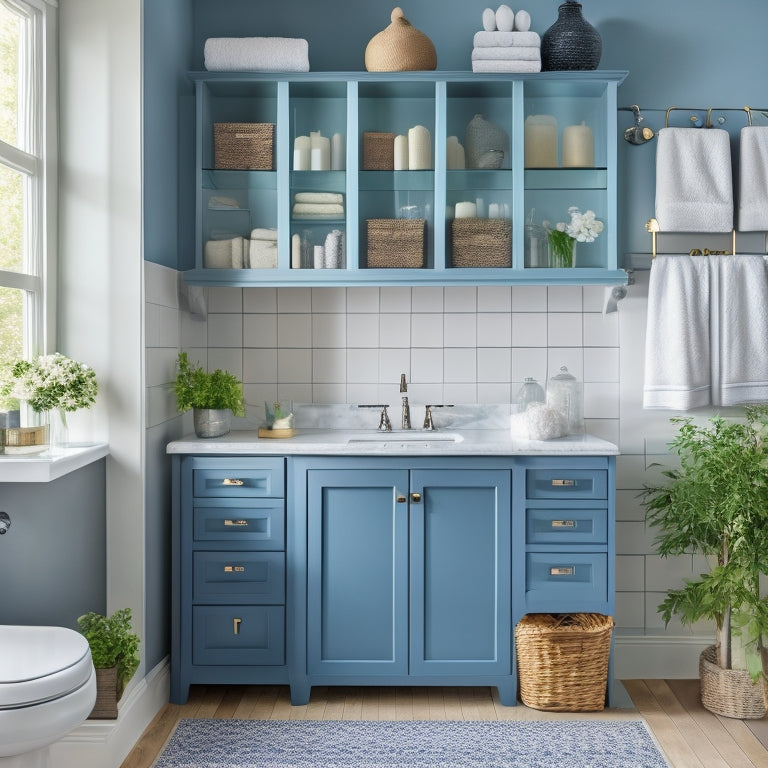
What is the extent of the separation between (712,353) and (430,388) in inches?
41.7

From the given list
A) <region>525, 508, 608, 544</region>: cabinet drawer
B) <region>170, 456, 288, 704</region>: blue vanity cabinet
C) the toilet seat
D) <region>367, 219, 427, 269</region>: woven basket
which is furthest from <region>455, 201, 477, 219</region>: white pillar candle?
the toilet seat

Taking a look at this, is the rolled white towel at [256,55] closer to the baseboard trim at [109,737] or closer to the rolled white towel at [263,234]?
the rolled white towel at [263,234]

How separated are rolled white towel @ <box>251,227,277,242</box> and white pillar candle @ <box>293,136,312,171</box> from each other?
0.24 metres

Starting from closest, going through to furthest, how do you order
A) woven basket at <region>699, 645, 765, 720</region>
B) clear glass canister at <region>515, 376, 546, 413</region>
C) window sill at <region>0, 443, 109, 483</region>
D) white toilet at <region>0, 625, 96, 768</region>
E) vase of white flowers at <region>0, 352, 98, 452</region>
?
white toilet at <region>0, 625, 96, 768</region> → window sill at <region>0, 443, 109, 483</region> → vase of white flowers at <region>0, 352, 98, 452</region> → woven basket at <region>699, 645, 765, 720</region> → clear glass canister at <region>515, 376, 546, 413</region>

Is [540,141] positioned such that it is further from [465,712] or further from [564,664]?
[465,712]

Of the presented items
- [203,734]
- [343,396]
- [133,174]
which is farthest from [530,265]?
[203,734]

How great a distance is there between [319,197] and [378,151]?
269 mm

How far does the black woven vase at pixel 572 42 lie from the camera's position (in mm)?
2834

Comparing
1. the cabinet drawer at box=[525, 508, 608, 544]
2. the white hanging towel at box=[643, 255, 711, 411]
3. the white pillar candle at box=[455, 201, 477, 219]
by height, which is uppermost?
the white pillar candle at box=[455, 201, 477, 219]

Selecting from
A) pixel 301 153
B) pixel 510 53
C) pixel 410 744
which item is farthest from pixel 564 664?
pixel 510 53

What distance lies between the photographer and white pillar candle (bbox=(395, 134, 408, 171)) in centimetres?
288

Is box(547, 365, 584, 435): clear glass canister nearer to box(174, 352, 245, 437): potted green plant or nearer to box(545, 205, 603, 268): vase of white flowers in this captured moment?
box(545, 205, 603, 268): vase of white flowers

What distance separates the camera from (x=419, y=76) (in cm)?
283

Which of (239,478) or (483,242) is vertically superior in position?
(483,242)
